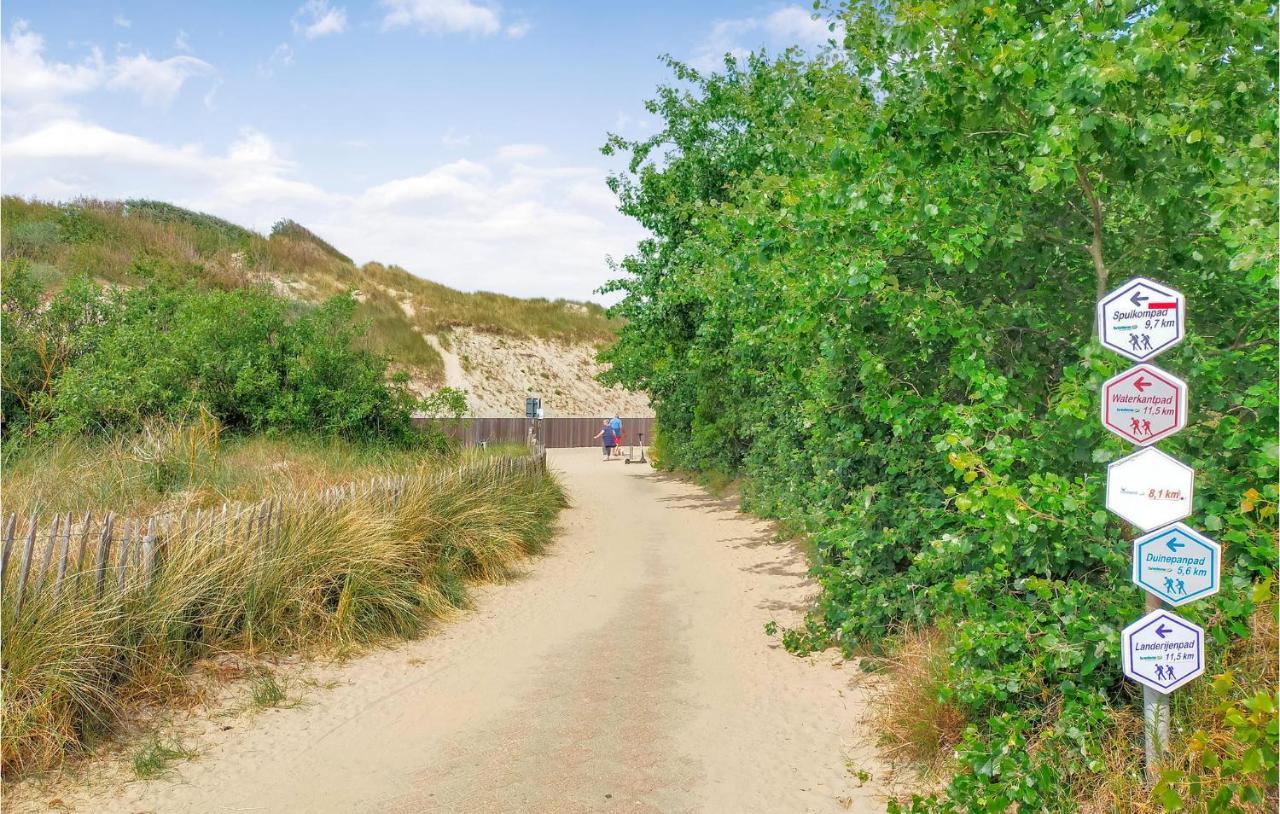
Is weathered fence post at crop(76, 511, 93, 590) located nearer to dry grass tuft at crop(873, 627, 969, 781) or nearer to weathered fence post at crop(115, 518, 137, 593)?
weathered fence post at crop(115, 518, 137, 593)

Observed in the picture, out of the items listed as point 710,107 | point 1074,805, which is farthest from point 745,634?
point 710,107

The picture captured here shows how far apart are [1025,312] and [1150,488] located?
166 centimetres

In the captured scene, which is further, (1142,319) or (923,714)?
(923,714)

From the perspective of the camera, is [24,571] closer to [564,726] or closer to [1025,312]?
[564,726]

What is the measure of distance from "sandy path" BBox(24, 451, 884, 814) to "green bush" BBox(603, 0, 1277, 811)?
3.14 ft

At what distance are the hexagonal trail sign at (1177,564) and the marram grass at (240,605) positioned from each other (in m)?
5.52

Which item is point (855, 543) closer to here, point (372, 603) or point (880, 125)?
point (880, 125)

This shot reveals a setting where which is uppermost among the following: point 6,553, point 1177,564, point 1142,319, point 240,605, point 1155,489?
point 1142,319

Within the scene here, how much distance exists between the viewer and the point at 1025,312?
16.8ft

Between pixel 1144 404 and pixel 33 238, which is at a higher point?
pixel 33 238

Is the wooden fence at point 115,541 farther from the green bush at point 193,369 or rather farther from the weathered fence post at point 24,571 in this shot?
the green bush at point 193,369

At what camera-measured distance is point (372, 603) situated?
8133 mm

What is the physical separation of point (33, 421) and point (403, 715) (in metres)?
11.1

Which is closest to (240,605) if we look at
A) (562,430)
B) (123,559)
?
(123,559)
